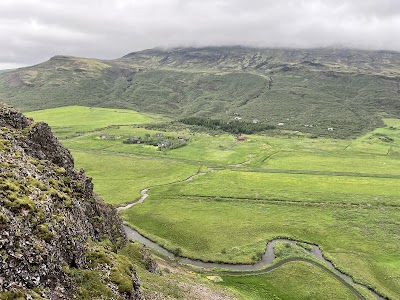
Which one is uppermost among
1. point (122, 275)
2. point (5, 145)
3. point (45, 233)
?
point (5, 145)

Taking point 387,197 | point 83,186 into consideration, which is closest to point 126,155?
point 387,197

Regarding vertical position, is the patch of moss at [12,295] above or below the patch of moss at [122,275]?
above

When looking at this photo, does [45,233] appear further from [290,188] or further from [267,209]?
[290,188]

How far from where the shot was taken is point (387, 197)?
424 ft

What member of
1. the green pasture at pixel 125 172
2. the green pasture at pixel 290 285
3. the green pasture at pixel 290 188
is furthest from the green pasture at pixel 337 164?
the green pasture at pixel 290 285

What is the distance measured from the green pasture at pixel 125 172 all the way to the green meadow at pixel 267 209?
0.45m

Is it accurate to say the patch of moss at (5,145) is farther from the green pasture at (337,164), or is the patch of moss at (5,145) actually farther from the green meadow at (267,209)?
the green pasture at (337,164)

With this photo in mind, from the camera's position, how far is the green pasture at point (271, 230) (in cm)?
8406

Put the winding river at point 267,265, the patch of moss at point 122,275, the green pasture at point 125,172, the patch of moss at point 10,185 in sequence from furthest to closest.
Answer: the green pasture at point 125,172, the winding river at point 267,265, the patch of moss at point 122,275, the patch of moss at point 10,185

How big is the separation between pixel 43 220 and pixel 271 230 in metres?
78.1

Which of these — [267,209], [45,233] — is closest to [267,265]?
[267,209]

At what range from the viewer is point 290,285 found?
73.5 meters

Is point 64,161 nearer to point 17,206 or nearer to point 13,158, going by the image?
point 13,158

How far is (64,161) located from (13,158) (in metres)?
11.1
